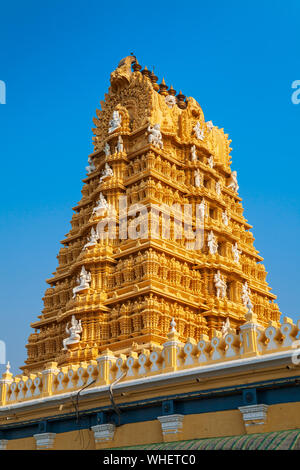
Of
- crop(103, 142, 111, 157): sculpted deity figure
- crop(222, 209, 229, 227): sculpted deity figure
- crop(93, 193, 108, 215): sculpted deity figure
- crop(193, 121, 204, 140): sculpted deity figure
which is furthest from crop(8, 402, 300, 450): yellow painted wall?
crop(193, 121, 204, 140): sculpted deity figure

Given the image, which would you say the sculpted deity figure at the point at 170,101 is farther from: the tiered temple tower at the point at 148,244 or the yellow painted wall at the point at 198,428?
the yellow painted wall at the point at 198,428

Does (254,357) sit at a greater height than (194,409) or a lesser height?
greater

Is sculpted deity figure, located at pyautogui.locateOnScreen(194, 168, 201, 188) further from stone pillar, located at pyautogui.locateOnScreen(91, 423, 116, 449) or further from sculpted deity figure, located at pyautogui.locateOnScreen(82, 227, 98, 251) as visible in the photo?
stone pillar, located at pyautogui.locateOnScreen(91, 423, 116, 449)

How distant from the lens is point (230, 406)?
41.0 feet

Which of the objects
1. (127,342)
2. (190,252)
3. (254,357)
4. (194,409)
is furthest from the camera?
(190,252)

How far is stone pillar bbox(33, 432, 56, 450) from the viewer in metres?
15.8

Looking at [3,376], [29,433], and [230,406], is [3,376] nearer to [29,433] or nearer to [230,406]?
[29,433]

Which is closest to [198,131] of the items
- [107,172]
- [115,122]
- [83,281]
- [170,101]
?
[170,101]

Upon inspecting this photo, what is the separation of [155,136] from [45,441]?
23.2 m

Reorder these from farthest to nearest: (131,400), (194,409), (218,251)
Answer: (218,251) → (131,400) → (194,409)
